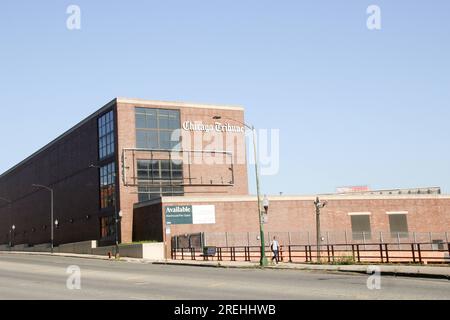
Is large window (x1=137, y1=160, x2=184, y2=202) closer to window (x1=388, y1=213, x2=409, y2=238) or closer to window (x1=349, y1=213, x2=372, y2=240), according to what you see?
window (x1=349, y1=213, x2=372, y2=240)

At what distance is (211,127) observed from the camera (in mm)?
69938

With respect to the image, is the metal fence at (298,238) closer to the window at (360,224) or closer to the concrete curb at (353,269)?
the window at (360,224)

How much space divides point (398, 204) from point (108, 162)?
35.5m

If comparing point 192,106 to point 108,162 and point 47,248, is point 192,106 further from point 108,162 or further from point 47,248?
point 47,248

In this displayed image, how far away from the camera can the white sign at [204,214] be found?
5841 centimetres

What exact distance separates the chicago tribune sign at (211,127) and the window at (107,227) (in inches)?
566

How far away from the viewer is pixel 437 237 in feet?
214

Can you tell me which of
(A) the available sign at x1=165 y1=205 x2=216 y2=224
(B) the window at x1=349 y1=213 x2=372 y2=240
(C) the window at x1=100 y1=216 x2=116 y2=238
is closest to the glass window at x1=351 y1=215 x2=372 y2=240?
(B) the window at x1=349 y1=213 x2=372 y2=240

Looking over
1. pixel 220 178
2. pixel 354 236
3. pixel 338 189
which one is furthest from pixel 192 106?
pixel 338 189

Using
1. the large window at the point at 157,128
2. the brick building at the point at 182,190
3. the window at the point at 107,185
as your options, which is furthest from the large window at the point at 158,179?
the window at the point at 107,185

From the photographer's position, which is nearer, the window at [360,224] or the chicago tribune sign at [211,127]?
the window at [360,224]

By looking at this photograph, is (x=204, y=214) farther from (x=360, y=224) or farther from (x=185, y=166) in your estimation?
(x=360, y=224)

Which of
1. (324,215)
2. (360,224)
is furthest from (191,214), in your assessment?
(360,224)

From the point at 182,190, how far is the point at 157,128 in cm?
805
